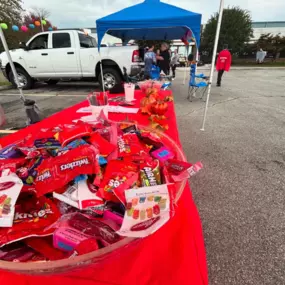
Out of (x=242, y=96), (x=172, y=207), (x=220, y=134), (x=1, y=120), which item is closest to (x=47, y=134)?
(x=172, y=207)

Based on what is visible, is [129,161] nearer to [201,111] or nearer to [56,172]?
[56,172]

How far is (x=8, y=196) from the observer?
0.50 meters

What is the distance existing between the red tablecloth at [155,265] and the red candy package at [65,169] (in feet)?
0.74

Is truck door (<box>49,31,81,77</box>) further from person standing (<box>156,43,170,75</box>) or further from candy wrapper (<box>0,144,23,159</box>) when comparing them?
candy wrapper (<box>0,144,23,159</box>)

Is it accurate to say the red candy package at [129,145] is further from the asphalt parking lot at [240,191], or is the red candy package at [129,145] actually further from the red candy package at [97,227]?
the asphalt parking lot at [240,191]

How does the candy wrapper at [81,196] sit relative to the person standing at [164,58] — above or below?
below

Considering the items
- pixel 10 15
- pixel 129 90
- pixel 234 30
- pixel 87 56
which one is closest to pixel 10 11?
pixel 10 15

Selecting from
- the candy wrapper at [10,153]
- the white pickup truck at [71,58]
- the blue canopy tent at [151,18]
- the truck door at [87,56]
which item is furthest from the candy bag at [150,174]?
the truck door at [87,56]

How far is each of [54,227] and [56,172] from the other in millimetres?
143

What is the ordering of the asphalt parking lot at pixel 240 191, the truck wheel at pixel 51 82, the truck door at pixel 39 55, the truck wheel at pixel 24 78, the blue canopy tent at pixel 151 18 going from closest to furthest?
the asphalt parking lot at pixel 240 191
the blue canopy tent at pixel 151 18
the truck door at pixel 39 55
the truck wheel at pixel 24 78
the truck wheel at pixel 51 82

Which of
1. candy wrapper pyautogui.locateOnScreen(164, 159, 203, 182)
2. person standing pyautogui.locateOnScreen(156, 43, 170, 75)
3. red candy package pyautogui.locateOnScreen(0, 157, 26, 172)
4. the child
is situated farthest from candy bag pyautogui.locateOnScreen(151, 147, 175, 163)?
person standing pyautogui.locateOnScreen(156, 43, 170, 75)

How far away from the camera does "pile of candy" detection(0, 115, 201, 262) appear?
17.8 inches

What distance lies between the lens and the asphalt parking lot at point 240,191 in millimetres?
1206

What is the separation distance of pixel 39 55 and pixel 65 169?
281 inches
